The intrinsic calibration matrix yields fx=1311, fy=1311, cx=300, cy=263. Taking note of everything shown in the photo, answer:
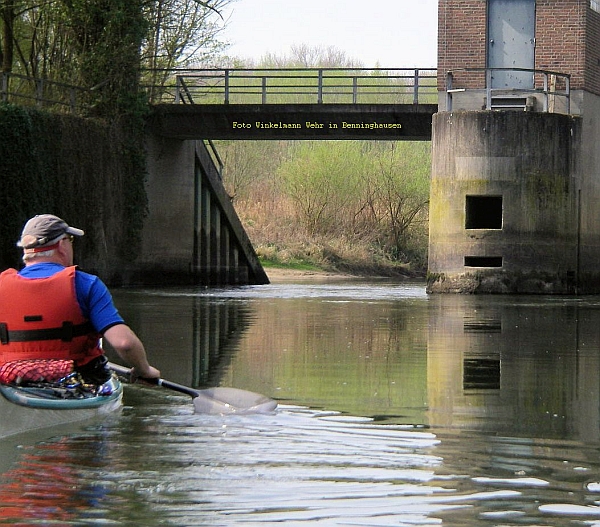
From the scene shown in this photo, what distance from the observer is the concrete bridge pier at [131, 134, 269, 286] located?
36.7m

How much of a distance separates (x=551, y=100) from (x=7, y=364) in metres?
23.9

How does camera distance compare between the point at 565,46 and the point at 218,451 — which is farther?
the point at 565,46

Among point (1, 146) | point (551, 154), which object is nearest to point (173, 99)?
point (1, 146)

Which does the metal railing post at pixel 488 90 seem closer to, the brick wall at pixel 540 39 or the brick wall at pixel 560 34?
the brick wall at pixel 540 39

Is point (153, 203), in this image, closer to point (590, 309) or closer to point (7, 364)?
point (590, 309)

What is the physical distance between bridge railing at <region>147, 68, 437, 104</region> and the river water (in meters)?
19.7

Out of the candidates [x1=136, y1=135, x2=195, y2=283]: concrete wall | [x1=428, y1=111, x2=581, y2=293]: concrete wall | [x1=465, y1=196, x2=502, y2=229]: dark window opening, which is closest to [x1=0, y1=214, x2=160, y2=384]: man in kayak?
[x1=428, y1=111, x2=581, y2=293]: concrete wall

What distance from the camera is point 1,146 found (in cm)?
2808

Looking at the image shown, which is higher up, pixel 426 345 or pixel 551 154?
pixel 551 154

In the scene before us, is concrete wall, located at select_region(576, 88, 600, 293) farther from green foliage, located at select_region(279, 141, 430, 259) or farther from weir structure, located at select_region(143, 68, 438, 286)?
green foliage, located at select_region(279, 141, 430, 259)

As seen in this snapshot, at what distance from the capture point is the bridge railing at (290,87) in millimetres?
34094

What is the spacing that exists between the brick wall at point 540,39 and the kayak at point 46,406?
2317 centimetres

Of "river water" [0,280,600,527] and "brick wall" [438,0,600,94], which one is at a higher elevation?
"brick wall" [438,0,600,94]

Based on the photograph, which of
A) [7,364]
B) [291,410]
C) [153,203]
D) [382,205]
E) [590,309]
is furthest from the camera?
[382,205]
